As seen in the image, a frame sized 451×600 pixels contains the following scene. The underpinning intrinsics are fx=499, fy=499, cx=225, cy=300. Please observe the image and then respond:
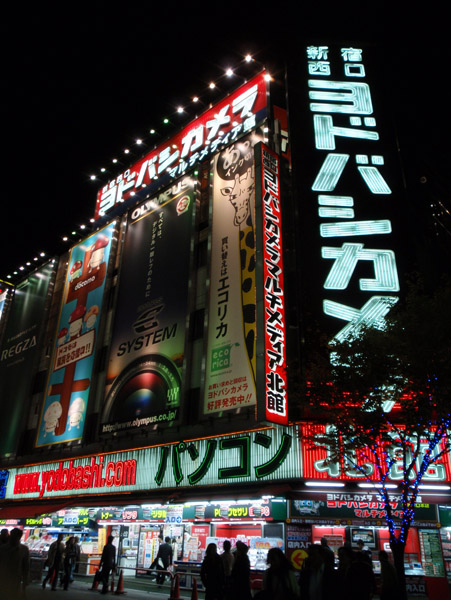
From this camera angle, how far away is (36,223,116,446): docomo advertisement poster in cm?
2805

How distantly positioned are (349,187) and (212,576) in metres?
17.7

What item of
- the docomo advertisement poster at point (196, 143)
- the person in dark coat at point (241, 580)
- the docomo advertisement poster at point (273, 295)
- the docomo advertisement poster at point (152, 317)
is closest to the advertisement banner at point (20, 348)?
the docomo advertisement poster at point (196, 143)

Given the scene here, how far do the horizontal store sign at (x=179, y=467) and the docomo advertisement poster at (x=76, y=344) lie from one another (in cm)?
208

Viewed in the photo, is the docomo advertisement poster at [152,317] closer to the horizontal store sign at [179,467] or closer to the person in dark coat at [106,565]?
the horizontal store sign at [179,467]

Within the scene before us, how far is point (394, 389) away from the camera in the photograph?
591 inches

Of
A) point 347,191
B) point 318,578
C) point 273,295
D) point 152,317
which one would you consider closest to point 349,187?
point 347,191

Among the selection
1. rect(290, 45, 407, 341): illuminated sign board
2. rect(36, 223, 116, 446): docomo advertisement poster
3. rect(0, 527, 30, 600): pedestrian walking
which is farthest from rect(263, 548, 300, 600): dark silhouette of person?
rect(36, 223, 116, 446): docomo advertisement poster

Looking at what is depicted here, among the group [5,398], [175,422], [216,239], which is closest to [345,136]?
[216,239]

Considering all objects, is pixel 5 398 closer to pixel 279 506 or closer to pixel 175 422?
pixel 175 422

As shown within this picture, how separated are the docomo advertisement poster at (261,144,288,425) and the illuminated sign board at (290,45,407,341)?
1985 millimetres

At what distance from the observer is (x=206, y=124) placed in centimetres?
3155

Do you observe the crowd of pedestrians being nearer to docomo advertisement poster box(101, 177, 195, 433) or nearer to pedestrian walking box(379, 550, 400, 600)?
pedestrian walking box(379, 550, 400, 600)

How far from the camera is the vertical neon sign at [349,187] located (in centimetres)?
2083

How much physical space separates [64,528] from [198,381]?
11966mm
